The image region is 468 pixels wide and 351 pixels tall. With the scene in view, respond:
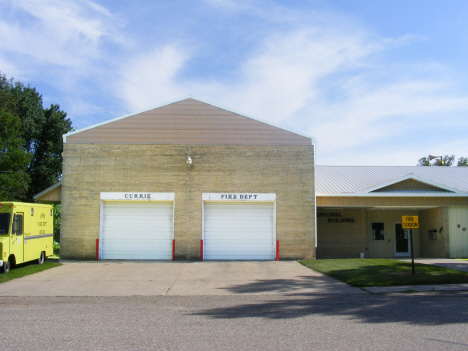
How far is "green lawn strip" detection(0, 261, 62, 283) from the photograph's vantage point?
1393cm

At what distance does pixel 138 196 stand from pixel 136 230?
1540 millimetres

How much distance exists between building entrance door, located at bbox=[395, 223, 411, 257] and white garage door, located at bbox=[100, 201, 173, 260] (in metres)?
13.8

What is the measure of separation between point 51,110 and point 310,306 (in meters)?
41.8

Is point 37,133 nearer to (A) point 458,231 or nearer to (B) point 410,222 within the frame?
(A) point 458,231

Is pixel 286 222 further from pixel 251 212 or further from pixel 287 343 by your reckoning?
pixel 287 343

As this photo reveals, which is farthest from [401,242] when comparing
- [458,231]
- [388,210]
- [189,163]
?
[189,163]

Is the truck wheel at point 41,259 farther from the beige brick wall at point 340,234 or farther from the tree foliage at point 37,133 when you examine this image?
the tree foliage at point 37,133

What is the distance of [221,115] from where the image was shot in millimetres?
20203

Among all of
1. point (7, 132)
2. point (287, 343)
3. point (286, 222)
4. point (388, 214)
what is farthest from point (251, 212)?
point (7, 132)

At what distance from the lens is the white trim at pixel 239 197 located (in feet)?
64.6

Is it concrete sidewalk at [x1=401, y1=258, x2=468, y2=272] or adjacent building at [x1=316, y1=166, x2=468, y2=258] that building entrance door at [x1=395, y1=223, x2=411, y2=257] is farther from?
concrete sidewalk at [x1=401, y1=258, x2=468, y2=272]

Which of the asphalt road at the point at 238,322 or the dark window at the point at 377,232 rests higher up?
the dark window at the point at 377,232

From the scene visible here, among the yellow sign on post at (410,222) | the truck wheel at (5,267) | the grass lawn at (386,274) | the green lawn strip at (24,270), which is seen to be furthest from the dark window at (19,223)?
the yellow sign on post at (410,222)

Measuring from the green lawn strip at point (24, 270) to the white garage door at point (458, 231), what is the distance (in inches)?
723
